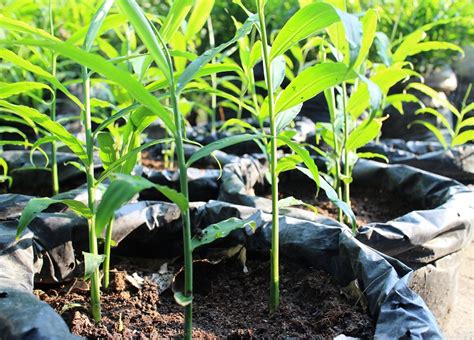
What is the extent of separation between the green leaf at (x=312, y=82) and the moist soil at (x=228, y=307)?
464 mm

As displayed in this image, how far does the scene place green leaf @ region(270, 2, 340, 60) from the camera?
3.14ft

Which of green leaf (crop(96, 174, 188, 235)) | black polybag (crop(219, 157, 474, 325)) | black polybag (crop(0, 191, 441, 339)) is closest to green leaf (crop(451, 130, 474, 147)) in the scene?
black polybag (crop(219, 157, 474, 325))

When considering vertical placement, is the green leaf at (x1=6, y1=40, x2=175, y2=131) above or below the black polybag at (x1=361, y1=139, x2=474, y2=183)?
above

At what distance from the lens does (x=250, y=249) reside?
4.98ft

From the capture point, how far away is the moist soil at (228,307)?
117 cm

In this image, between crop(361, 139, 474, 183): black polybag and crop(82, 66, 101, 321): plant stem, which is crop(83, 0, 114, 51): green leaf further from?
crop(361, 139, 474, 183): black polybag

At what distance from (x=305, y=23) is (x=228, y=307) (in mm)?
699

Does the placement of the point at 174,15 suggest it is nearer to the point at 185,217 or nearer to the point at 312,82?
the point at 312,82

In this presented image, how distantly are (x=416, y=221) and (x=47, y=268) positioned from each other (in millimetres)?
997

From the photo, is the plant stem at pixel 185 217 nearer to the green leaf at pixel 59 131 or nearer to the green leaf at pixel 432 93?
the green leaf at pixel 59 131

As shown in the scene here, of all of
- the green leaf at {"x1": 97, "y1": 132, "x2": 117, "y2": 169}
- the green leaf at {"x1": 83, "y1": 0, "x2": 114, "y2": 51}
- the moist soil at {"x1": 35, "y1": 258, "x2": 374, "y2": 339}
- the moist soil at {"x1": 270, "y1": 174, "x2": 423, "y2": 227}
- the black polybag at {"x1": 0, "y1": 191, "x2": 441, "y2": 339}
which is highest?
the green leaf at {"x1": 83, "y1": 0, "x2": 114, "y2": 51}

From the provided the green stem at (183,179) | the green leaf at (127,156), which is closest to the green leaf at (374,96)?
the green stem at (183,179)

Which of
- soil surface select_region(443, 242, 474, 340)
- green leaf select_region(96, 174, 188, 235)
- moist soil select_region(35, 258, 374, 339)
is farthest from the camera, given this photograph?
soil surface select_region(443, 242, 474, 340)

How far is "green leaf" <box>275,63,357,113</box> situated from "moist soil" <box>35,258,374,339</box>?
464mm
